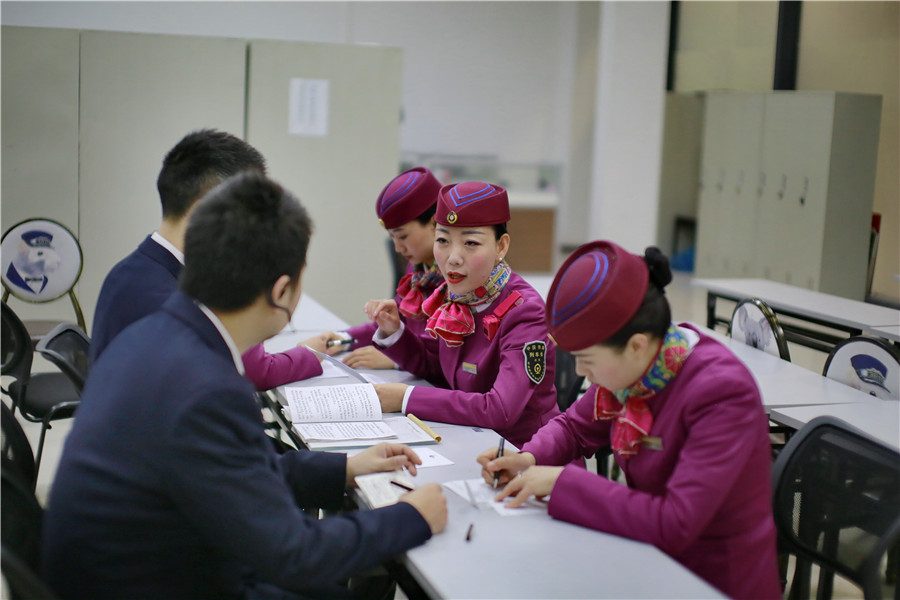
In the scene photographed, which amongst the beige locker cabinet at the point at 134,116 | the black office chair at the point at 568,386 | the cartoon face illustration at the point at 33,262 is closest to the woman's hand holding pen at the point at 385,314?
the black office chair at the point at 568,386

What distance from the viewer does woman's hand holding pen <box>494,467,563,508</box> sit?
1.52m

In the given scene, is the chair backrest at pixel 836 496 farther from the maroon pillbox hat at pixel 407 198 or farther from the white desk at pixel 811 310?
the white desk at pixel 811 310

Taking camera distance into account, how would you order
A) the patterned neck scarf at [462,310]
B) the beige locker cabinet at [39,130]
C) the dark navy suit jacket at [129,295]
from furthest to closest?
the beige locker cabinet at [39,130]
the patterned neck scarf at [462,310]
the dark navy suit jacket at [129,295]

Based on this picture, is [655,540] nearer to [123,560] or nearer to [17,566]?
[123,560]

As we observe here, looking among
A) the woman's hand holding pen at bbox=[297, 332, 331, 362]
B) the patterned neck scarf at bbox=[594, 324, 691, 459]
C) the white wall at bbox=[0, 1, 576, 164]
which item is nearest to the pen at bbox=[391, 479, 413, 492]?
the patterned neck scarf at bbox=[594, 324, 691, 459]

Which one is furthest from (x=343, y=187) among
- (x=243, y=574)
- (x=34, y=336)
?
(x=243, y=574)

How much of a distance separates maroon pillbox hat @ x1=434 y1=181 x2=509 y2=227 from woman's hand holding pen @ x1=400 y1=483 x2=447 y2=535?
870 mm

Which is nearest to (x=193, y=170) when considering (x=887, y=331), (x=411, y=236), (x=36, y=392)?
(x=411, y=236)

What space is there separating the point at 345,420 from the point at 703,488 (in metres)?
1.00

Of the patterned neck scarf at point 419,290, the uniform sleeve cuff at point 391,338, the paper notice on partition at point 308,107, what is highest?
the paper notice on partition at point 308,107

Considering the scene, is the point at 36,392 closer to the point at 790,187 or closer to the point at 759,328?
the point at 759,328

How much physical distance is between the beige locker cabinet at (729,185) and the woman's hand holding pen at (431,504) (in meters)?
7.25

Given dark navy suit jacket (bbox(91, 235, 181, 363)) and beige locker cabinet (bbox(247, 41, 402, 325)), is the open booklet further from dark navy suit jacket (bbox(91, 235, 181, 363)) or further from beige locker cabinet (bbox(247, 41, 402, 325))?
beige locker cabinet (bbox(247, 41, 402, 325))

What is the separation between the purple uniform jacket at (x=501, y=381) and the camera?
6.84 ft
